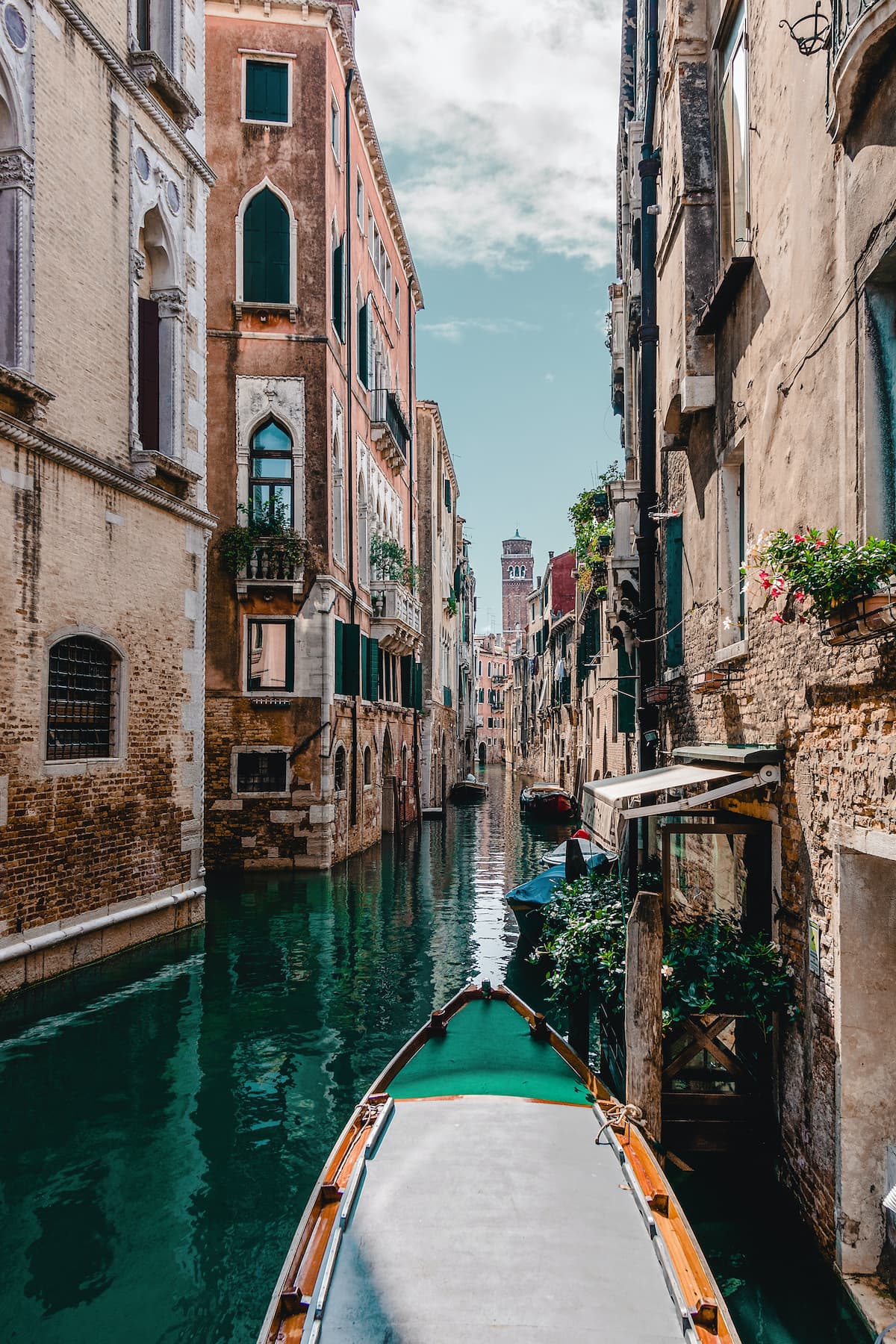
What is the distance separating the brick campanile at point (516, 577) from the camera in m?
89.0

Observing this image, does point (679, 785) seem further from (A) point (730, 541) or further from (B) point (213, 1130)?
(B) point (213, 1130)

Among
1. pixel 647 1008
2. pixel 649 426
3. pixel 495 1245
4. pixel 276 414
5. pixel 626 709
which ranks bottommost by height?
pixel 495 1245

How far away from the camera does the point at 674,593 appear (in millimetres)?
9727

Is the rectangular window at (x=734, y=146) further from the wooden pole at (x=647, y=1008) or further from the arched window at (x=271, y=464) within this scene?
the arched window at (x=271, y=464)

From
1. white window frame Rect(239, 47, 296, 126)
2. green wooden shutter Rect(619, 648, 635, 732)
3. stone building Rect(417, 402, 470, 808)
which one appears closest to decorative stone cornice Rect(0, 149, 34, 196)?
green wooden shutter Rect(619, 648, 635, 732)

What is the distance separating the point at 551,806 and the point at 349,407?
13124 mm

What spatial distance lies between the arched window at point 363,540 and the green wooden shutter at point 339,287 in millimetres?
3153

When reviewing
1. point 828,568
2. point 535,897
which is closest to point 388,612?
point 535,897

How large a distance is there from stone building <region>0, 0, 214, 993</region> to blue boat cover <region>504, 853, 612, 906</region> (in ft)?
12.9

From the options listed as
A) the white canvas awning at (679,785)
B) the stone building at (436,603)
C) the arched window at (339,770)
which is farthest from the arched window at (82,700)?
the stone building at (436,603)

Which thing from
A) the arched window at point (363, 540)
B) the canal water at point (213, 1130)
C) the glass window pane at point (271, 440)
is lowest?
the canal water at point (213, 1130)

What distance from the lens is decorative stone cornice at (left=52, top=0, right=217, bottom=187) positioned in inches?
382

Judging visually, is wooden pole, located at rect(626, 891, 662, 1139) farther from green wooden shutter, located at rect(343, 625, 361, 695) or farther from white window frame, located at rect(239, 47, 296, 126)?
white window frame, located at rect(239, 47, 296, 126)

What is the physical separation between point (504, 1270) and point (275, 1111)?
4.10m
